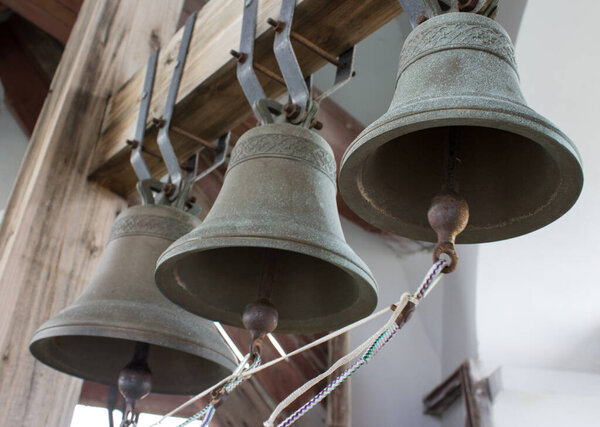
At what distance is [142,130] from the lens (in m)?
1.42

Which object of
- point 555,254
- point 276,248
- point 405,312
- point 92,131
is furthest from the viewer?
point 555,254

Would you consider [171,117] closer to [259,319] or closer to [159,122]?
[159,122]

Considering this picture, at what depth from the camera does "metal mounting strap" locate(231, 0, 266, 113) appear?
1087 millimetres

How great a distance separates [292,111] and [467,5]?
11.7 inches

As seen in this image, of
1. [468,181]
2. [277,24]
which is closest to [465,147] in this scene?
[468,181]

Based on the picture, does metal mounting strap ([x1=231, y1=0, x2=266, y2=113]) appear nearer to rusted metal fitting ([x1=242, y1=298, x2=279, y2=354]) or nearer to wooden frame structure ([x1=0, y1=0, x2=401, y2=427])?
wooden frame structure ([x1=0, y1=0, x2=401, y2=427])

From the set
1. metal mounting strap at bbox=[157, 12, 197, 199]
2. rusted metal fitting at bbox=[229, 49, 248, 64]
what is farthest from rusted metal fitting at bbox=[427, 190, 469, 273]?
metal mounting strap at bbox=[157, 12, 197, 199]

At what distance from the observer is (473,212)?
2.66 ft

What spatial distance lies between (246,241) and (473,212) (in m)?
0.27

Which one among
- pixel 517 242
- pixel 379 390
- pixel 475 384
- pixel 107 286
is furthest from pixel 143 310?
pixel 379 390

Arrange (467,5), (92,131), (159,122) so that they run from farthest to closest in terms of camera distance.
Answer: (92,131) < (159,122) < (467,5)

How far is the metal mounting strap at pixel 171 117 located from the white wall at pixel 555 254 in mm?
1100

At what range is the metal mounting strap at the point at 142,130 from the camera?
1.36 metres

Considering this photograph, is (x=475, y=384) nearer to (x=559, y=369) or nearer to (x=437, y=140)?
(x=559, y=369)
